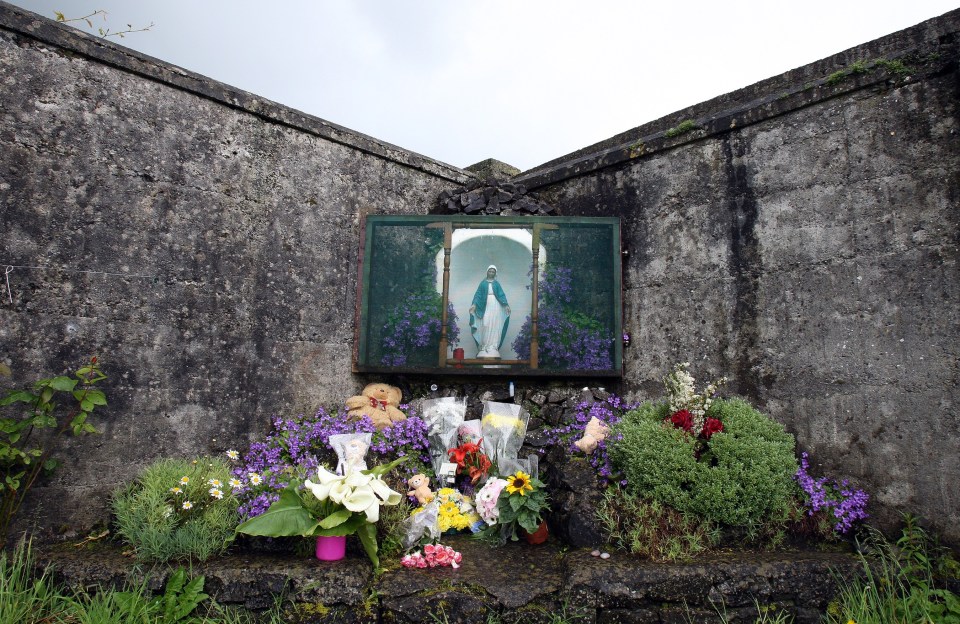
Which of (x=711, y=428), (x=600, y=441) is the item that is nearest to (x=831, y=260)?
(x=711, y=428)

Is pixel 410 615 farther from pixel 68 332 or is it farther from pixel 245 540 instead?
pixel 68 332

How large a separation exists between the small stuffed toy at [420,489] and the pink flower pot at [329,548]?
0.78 metres

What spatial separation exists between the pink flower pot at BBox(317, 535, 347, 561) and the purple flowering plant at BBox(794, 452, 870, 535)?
9.09 ft

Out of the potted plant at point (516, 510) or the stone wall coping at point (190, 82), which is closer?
the potted plant at point (516, 510)

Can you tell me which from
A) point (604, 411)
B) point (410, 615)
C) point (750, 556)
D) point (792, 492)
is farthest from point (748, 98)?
point (410, 615)

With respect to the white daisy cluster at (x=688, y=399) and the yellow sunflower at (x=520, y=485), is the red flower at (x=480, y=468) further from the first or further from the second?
the white daisy cluster at (x=688, y=399)

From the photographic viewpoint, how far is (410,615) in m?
2.97

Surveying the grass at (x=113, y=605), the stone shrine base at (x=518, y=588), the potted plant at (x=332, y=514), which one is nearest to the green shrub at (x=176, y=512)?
the stone shrine base at (x=518, y=588)

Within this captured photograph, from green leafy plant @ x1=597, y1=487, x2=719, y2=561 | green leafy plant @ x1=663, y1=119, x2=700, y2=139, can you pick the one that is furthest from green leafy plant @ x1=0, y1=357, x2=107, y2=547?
green leafy plant @ x1=663, y1=119, x2=700, y2=139

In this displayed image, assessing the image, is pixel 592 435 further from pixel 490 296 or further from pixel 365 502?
pixel 365 502

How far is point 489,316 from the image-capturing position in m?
5.15

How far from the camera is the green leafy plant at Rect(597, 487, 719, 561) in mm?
3312

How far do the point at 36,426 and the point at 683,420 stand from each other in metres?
3.87

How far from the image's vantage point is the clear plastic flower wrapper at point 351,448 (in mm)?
4125
